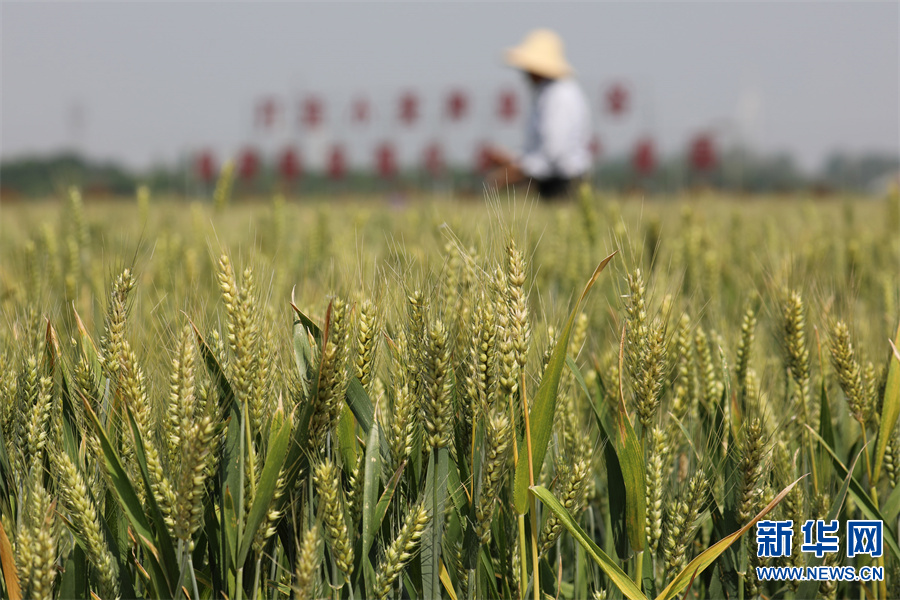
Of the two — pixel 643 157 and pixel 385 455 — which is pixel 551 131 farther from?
pixel 643 157

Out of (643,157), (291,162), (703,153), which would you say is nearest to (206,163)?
(291,162)

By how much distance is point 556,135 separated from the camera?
4660 mm

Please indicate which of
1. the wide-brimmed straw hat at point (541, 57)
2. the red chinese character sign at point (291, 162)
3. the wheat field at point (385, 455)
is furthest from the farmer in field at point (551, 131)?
the red chinese character sign at point (291, 162)

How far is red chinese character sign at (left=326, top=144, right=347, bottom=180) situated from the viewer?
18781 millimetres

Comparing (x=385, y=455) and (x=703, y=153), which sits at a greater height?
(x=703, y=153)

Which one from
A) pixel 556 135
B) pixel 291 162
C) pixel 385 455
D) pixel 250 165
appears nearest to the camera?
pixel 385 455

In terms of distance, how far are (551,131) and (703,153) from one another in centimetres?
1812

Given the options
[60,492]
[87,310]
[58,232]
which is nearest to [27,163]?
[58,232]

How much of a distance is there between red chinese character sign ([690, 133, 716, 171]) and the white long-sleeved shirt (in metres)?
17.7

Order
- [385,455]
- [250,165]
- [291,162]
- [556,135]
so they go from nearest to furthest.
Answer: [385,455]
[556,135]
[291,162]
[250,165]

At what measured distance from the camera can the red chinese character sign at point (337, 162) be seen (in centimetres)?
1878

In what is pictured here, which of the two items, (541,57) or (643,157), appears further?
(643,157)

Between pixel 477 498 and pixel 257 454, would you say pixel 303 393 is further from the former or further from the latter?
pixel 477 498

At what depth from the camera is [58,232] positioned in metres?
2.72
